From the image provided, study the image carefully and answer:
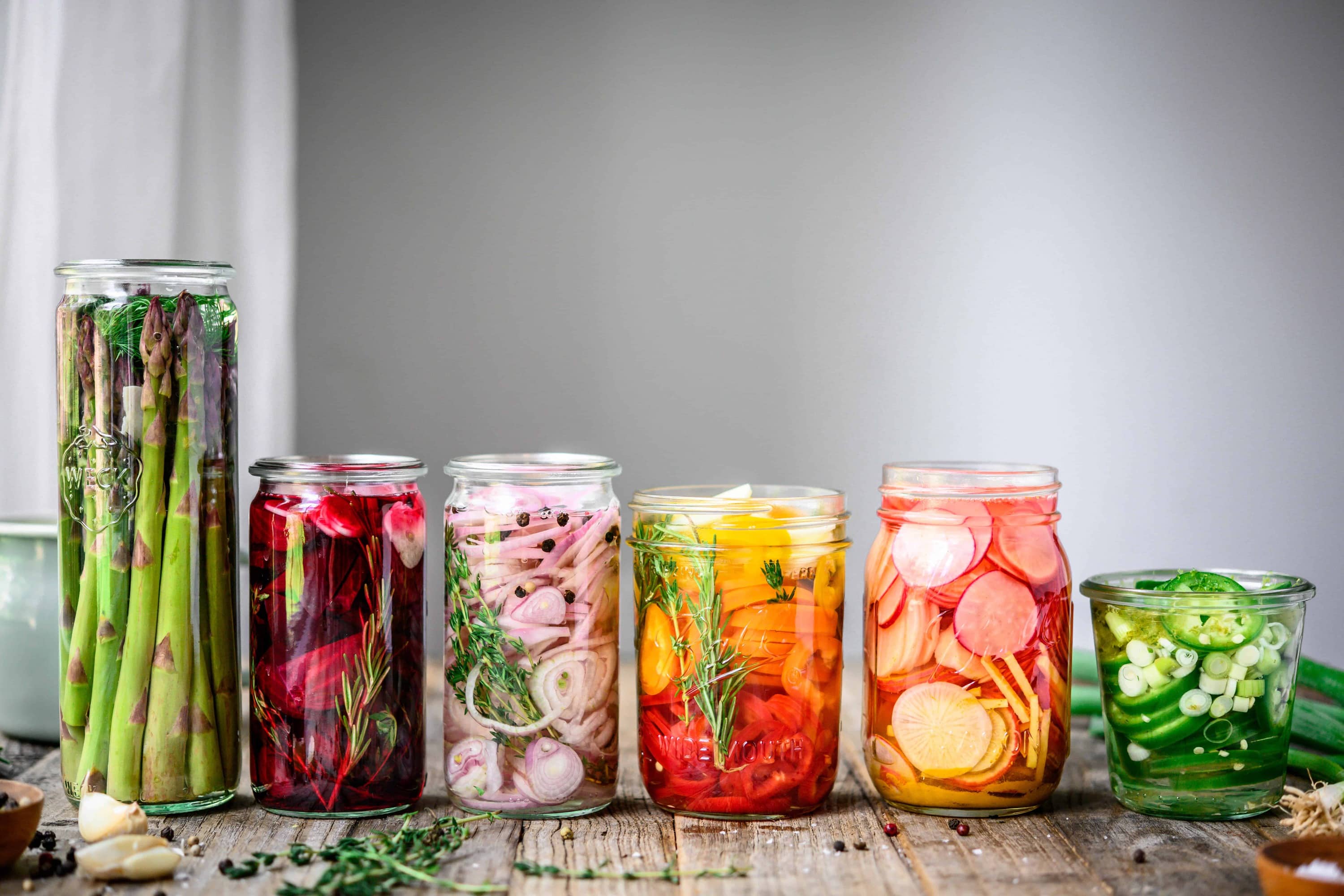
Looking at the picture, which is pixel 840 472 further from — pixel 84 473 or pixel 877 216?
pixel 84 473

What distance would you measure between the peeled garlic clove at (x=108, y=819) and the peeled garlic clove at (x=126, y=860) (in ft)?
0.08

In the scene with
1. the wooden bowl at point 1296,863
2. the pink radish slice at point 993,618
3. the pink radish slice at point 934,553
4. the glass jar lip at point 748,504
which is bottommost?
the wooden bowl at point 1296,863

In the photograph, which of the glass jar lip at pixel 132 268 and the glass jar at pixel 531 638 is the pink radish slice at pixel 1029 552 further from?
the glass jar lip at pixel 132 268

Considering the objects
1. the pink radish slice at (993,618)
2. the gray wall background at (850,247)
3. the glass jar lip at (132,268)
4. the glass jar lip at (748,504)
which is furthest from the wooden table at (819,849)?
the gray wall background at (850,247)

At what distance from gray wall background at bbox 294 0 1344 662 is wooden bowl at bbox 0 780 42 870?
100cm

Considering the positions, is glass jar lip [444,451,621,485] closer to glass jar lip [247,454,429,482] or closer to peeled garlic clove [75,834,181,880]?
glass jar lip [247,454,429,482]

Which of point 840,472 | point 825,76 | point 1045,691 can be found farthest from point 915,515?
point 825,76

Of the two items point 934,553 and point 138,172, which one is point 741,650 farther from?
point 138,172

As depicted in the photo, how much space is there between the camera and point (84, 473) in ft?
3.17

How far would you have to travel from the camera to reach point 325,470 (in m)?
0.98

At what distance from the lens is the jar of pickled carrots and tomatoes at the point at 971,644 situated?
3.21 feet

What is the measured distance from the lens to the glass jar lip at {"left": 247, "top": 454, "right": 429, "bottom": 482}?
0.98 meters

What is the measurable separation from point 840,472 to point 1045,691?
92 centimetres

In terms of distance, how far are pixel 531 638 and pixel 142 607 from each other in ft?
1.09
